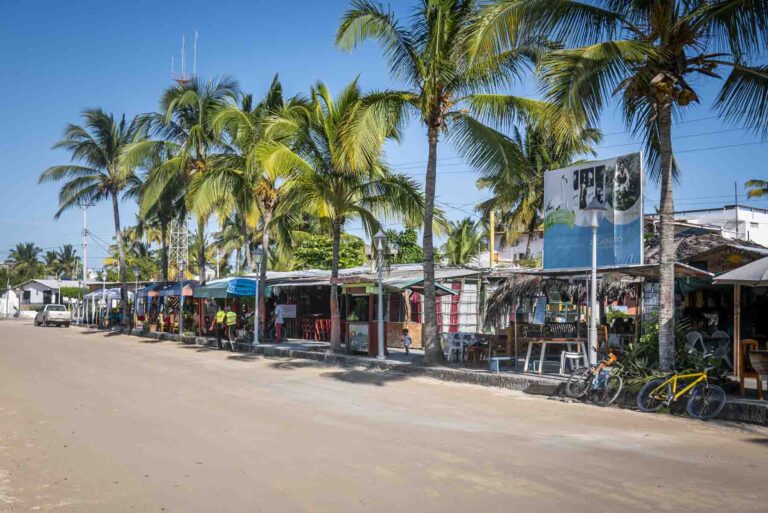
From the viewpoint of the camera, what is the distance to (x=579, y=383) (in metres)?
13.2

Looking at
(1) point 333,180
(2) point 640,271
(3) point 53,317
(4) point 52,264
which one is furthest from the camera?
(4) point 52,264

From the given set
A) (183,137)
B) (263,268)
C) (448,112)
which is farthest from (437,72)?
(183,137)

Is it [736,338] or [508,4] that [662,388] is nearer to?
[736,338]

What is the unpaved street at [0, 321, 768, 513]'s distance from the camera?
6.16 meters

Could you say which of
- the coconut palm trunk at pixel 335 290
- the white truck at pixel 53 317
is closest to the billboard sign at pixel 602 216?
the coconut palm trunk at pixel 335 290

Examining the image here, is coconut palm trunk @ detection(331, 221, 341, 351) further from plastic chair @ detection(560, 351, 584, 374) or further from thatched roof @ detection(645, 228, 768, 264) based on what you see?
thatched roof @ detection(645, 228, 768, 264)

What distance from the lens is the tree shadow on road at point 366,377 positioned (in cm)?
1619

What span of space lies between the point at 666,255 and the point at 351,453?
783cm

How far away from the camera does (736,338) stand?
14047mm

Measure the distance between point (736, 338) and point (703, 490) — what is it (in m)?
8.48

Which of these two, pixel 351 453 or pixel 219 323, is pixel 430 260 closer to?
pixel 351 453

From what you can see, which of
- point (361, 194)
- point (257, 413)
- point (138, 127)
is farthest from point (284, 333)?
point (257, 413)

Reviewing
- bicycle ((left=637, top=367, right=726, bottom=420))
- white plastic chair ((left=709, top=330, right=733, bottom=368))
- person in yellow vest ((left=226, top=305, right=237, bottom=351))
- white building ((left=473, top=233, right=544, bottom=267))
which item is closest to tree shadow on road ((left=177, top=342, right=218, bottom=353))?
person in yellow vest ((left=226, top=305, right=237, bottom=351))

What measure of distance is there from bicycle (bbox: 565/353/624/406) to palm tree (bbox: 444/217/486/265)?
A: 3489 centimetres
